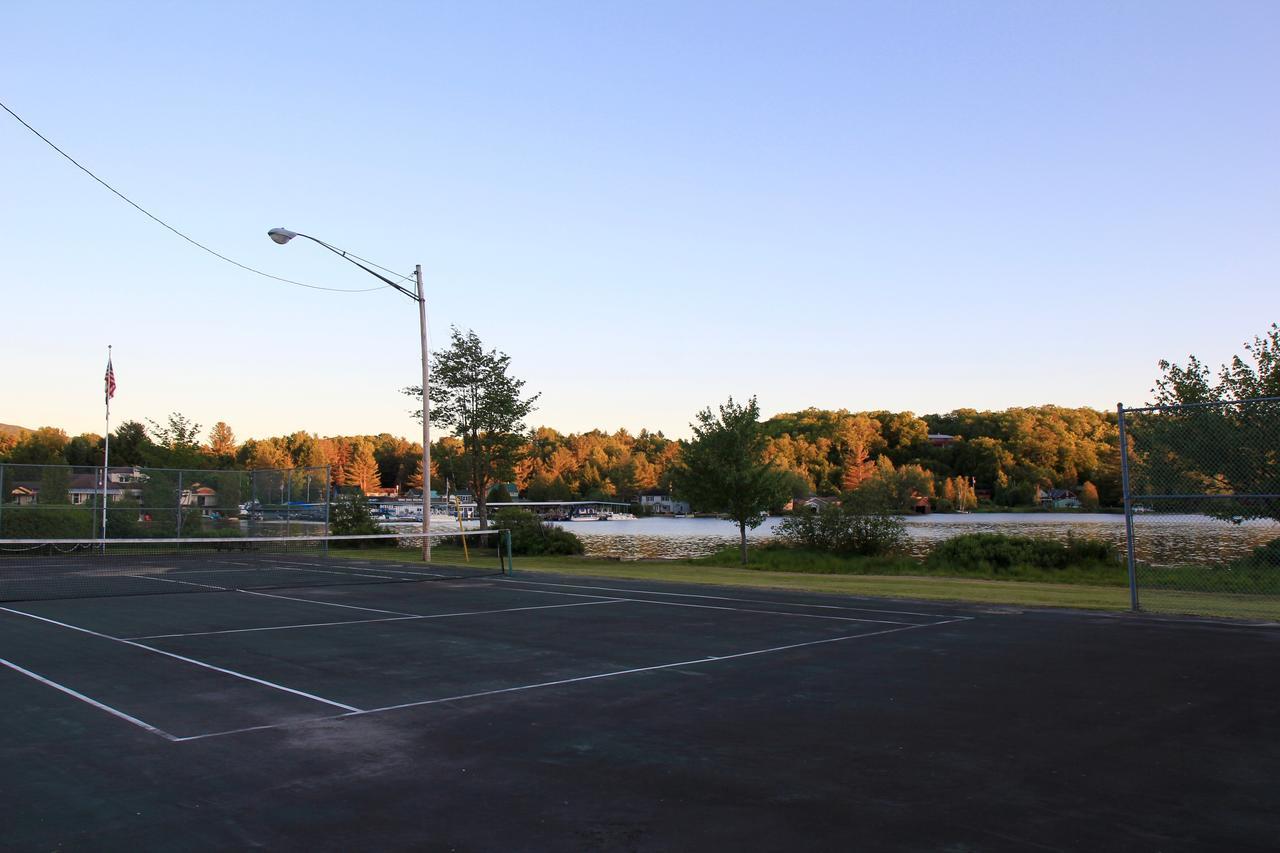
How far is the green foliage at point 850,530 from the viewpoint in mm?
38125

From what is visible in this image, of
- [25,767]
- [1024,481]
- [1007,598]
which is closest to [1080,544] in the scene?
[1007,598]

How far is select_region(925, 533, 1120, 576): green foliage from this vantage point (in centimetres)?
3212

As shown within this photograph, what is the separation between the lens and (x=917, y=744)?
23.2 ft

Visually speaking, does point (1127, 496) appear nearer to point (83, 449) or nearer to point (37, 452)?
point (37, 452)

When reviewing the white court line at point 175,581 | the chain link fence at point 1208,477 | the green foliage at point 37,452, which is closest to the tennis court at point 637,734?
the chain link fence at point 1208,477

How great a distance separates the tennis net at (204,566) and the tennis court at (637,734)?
6957 mm

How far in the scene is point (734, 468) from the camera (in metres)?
37.8

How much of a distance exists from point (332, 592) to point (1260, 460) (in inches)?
784

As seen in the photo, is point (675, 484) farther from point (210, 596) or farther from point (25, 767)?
point (25, 767)

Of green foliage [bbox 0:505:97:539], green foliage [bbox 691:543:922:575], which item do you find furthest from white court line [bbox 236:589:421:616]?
green foliage [bbox 691:543:922:575]

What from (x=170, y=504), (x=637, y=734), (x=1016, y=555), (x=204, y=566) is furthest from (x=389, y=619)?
(x=1016, y=555)

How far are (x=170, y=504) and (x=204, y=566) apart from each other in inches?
352

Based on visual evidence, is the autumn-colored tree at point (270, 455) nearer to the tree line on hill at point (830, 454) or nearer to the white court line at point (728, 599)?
the tree line on hill at point (830, 454)

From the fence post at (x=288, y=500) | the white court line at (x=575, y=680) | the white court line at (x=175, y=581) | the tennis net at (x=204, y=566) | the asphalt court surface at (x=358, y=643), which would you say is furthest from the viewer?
the fence post at (x=288, y=500)
